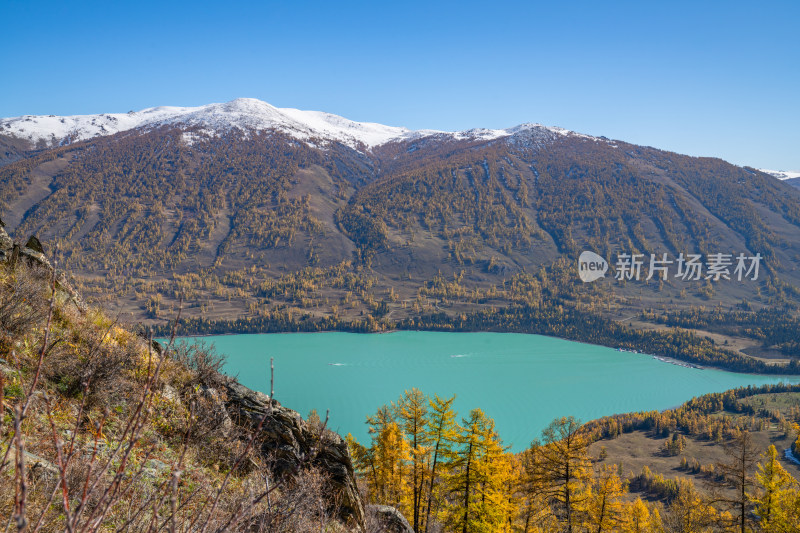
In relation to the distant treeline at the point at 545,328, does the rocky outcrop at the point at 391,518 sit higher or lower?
higher

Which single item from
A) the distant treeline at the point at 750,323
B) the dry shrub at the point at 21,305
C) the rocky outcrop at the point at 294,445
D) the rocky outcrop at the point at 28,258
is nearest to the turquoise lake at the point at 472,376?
the distant treeline at the point at 750,323

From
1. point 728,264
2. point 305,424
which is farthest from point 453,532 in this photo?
point 728,264

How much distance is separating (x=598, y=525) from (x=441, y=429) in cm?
744

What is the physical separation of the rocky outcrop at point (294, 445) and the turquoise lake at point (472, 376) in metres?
49.0

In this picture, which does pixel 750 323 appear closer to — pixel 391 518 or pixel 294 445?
pixel 391 518

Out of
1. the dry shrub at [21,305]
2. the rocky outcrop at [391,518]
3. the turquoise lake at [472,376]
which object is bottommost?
the turquoise lake at [472,376]

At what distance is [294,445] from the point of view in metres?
7.34

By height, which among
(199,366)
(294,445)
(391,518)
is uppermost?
(199,366)

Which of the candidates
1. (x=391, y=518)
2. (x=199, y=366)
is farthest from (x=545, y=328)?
(x=199, y=366)

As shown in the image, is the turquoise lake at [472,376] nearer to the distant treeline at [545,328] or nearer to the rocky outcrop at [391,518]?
the distant treeline at [545,328]

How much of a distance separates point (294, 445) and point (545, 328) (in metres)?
142

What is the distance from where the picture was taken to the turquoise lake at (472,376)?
68125 millimetres

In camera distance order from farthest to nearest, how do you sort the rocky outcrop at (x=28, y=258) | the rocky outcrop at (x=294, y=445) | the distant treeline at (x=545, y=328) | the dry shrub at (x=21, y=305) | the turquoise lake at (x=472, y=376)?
1. the distant treeline at (x=545, y=328)
2. the turquoise lake at (x=472, y=376)
3. the rocky outcrop at (x=28, y=258)
4. the rocky outcrop at (x=294, y=445)
5. the dry shrub at (x=21, y=305)

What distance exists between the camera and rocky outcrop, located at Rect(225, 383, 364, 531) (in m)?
7.11
